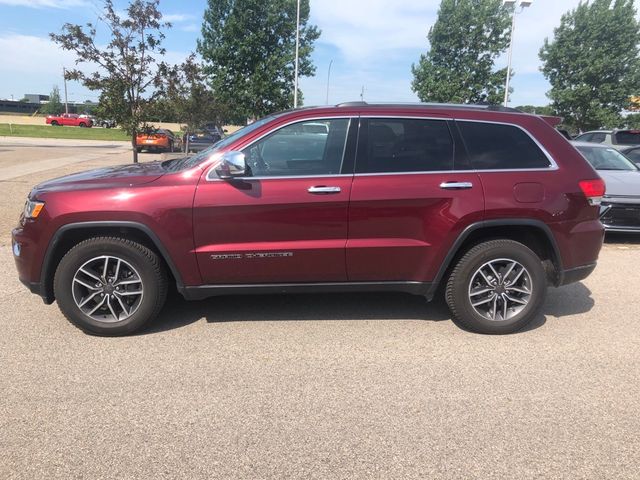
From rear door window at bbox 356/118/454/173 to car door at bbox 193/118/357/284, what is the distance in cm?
18

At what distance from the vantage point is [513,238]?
433 cm

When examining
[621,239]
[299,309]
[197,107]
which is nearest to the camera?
[299,309]

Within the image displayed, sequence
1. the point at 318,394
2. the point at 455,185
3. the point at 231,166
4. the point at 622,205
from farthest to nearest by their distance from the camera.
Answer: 1. the point at 622,205
2. the point at 455,185
3. the point at 231,166
4. the point at 318,394

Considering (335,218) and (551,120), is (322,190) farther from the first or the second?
(551,120)

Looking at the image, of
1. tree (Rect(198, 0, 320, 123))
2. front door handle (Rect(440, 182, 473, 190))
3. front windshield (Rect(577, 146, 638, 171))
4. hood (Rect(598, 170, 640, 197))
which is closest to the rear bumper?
front door handle (Rect(440, 182, 473, 190))

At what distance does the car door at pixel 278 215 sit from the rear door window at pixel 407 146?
7.1 inches

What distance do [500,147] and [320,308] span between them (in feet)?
7.06

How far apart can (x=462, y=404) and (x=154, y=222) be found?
255cm

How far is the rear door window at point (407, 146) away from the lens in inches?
158

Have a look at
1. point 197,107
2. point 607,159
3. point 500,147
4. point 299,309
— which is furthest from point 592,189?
point 197,107

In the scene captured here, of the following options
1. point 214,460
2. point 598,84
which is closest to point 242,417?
point 214,460

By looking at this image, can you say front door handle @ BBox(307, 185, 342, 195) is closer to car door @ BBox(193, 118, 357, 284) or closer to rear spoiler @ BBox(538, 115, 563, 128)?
car door @ BBox(193, 118, 357, 284)

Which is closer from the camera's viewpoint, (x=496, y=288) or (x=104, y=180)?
(x=104, y=180)

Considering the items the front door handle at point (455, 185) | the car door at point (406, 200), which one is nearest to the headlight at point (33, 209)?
the car door at point (406, 200)
